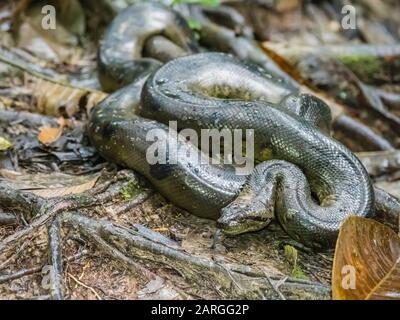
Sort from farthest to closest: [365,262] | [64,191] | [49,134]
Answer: [49,134], [64,191], [365,262]

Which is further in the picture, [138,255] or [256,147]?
[256,147]

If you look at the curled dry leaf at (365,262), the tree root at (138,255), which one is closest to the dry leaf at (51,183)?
the tree root at (138,255)

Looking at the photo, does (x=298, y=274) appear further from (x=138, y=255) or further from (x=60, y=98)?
(x=60, y=98)

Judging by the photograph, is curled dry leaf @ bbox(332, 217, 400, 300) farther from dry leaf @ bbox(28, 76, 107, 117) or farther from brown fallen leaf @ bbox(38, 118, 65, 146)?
dry leaf @ bbox(28, 76, 107, 117)

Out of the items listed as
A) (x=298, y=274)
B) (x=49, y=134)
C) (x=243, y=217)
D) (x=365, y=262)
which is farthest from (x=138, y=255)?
(x=49, y=134)

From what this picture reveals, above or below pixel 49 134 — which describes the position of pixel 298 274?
below

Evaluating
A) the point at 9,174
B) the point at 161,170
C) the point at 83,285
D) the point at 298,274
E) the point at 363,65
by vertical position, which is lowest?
the point at 363,65

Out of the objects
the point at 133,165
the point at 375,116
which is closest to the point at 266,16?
the point at 375,116
